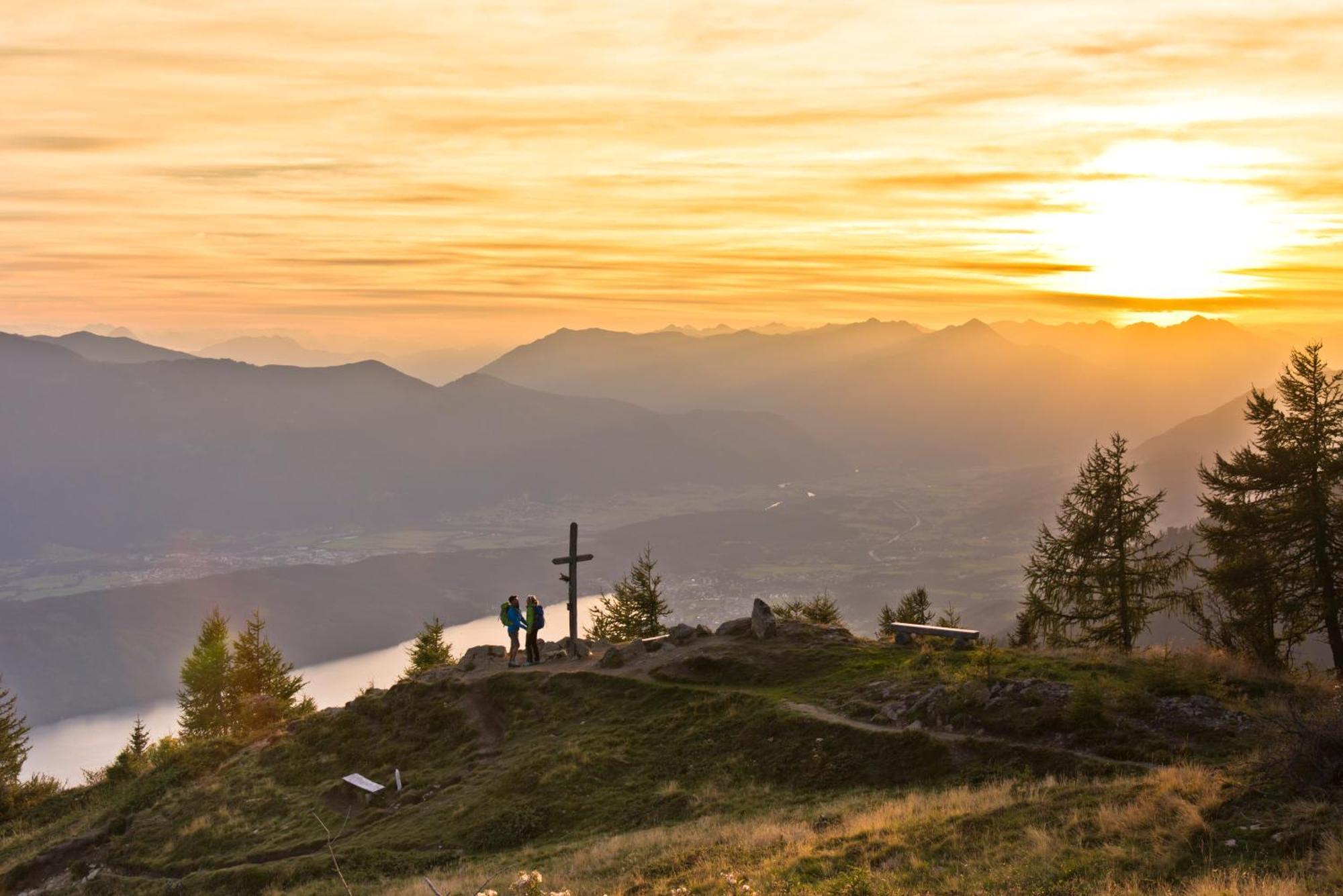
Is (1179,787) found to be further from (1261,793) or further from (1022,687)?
(1022,687)

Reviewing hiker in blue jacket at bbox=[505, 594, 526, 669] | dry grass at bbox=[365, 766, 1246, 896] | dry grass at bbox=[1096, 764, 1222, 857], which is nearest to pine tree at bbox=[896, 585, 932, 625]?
hiker in blue jacket at bbox=[505, 594, 526, 669]

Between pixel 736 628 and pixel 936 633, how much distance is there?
7.32 m

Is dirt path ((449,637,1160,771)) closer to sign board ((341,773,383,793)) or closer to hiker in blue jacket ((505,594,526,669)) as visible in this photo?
hiker in blue jacket ((505,594,526,669))

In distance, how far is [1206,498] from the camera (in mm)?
34875

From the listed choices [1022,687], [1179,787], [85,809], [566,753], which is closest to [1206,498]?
[1022,687]

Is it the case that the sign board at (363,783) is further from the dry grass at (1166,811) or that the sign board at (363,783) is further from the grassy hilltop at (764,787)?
the dry grass at (1166,811)

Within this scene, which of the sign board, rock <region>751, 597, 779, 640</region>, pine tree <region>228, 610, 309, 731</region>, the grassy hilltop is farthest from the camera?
pine tree <region>228, 610, 309, 731</region>

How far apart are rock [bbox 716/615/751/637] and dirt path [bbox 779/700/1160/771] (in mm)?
7290

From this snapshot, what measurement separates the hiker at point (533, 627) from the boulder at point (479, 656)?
70.5 inches

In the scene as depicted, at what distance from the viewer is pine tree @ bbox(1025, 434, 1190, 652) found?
38.5 meters

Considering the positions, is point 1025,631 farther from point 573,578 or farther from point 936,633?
point 573,578

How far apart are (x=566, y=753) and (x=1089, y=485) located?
2758cm

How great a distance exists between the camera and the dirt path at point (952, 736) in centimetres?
1920

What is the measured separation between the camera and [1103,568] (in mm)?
38844
